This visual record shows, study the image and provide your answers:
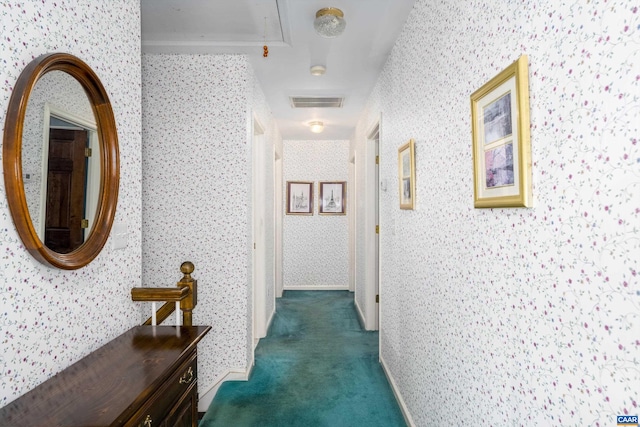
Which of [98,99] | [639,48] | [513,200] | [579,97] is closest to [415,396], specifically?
[513,200]

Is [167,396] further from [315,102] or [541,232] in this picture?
[315,102]

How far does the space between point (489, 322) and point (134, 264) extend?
4.96 feet

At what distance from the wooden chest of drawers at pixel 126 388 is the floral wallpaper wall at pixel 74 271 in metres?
0.08

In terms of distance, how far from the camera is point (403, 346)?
2.45 meters

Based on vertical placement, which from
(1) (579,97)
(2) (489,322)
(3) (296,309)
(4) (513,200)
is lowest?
(3) (296,309)

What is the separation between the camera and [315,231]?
6.18 meters

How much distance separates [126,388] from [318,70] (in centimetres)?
268

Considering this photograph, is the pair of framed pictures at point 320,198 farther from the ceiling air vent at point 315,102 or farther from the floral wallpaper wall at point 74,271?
the floral wallpaper wall at point 74,271

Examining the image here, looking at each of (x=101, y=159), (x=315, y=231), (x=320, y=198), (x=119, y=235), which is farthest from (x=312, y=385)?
(x=320, y=198)

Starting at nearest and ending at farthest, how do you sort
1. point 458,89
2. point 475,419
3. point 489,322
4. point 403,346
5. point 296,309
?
point 489,322 < point 475,419 < point 458,89 < point 403,346 < point 296,309

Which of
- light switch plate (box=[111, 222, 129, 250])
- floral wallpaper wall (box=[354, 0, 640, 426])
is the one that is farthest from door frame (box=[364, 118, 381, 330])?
light switch plate (box=[111, 222, 129, 250])

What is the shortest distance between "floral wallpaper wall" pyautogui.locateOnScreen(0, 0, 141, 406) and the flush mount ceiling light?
991mm

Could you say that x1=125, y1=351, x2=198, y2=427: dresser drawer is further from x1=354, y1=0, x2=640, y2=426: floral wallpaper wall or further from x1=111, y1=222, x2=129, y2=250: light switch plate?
x1=354, y1=0, x2=640, y2=426: floral wallpaper wall

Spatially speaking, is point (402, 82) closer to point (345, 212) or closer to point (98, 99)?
point (98, 99)
